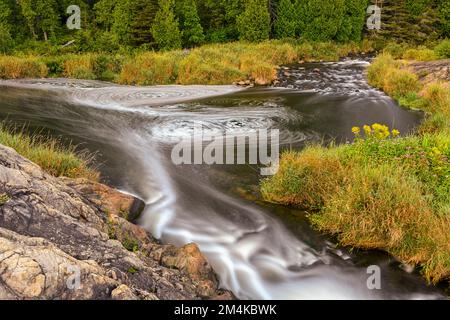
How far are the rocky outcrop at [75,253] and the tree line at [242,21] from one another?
996 inches

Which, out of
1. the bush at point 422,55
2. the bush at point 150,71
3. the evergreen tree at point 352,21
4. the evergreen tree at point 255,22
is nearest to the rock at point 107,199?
the bush at point 150,71

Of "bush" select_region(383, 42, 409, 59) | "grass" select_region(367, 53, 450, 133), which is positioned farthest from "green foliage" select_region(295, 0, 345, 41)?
"grass" select_region(367, 53, 450, 133)

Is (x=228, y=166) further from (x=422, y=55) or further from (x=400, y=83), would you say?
(x=422, y=55)

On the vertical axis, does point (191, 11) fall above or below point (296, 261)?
above

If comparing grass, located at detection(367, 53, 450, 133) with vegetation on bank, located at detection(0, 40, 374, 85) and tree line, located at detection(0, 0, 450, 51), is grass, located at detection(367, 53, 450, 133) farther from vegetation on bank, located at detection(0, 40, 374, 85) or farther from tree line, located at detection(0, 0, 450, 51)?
tree line, located at detection(0, 0, 450, 51)

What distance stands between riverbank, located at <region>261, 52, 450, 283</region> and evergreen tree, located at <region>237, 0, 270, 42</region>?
1046 inches

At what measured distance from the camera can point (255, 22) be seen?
33.3 m

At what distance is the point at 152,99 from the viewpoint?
1680 centimetres

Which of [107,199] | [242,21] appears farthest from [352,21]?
[107,199]

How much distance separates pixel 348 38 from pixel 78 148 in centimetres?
3101

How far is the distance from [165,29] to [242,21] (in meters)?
6.91

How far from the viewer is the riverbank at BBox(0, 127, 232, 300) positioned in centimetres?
375

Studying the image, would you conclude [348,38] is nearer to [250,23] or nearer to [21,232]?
[250,23]

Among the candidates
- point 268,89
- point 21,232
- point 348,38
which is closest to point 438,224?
point 21,232
